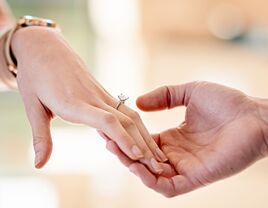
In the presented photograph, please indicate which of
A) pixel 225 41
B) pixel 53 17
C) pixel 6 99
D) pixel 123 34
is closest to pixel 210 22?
pixel 225 41

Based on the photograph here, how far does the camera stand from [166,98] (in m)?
1.09

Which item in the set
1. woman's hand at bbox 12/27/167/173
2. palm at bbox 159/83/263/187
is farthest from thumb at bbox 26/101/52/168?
palm at bbox 159/83/263/187

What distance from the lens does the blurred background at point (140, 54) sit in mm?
2006

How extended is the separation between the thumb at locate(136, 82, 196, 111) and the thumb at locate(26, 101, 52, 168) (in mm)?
201

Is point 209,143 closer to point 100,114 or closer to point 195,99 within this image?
point 195,99

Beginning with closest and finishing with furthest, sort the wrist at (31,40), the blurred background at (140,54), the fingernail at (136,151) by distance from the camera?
1. the fingernail at (136,151)
2. the wrist at (31,40)
3. the blurred background at (140,54)

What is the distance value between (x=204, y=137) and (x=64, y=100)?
28 centimetres

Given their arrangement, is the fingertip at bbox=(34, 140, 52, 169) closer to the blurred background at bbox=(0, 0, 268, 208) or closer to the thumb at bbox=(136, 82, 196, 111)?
the thumb at bbox=(136, 82, 196, 111)

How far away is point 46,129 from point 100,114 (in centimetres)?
11

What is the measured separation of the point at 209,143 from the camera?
1.00m

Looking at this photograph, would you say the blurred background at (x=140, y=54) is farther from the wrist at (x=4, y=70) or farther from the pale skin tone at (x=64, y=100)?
the pale skin tone at (x=64, y=100)

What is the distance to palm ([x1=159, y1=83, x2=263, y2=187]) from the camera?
0.94m

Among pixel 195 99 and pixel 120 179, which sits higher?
pixel 195 99

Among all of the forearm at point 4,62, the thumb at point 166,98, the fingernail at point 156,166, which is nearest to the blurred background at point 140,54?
the forearm at point 4,62
